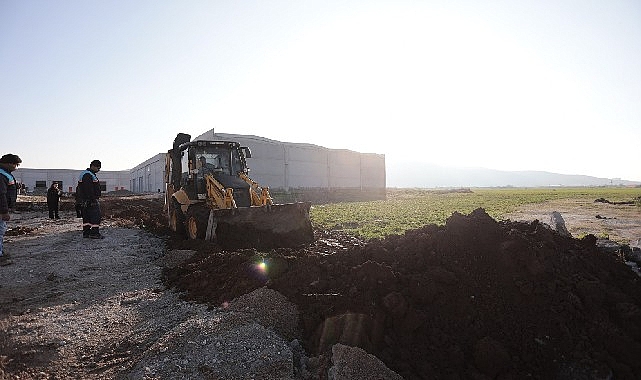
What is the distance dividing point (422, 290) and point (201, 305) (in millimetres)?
3261

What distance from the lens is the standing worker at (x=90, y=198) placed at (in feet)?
34.3

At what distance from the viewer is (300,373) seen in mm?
3906

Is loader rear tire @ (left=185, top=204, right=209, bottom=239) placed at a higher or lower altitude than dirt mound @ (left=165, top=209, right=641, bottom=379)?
higher

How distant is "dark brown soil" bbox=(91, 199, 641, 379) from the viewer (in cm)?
399

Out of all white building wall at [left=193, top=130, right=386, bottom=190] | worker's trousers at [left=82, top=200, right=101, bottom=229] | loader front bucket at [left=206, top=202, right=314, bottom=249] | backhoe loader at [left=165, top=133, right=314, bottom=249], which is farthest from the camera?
white building wall at [left=193, top=130, right=386, bottom=190]

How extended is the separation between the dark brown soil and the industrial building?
27.2 meters

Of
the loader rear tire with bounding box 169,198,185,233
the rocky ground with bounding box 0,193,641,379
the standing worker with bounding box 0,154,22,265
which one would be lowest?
the rocky ground with bounding box 0,193,641,379

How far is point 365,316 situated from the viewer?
14.1ft

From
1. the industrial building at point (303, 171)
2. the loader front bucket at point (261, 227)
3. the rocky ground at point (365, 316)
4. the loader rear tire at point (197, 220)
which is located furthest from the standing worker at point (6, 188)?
the industrial building at point (303, 171)

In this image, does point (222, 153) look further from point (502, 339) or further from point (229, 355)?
point (502, 339)

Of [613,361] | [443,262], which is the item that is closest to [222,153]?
[443,262]

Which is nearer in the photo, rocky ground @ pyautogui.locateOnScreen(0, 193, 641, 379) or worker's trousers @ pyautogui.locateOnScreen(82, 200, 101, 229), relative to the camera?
rocky ground @ pyautogui.locateOnScreen(0, 193, 641, 379)

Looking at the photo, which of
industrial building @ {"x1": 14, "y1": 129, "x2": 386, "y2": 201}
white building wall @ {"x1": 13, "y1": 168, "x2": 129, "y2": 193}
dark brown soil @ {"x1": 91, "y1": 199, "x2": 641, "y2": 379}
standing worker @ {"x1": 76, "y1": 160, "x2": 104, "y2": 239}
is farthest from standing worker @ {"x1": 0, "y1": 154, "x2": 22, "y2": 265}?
white building wall @ {"x1": 13, "y1": 168, "x2": 129, "y2": 193}

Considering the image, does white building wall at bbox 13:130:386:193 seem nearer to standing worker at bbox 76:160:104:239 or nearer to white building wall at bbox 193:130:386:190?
white building wall at bbox 193:130:386:190
